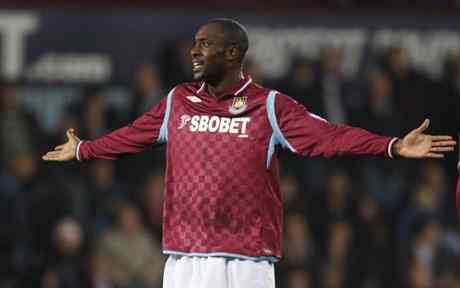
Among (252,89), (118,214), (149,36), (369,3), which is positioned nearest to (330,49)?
(369,3)

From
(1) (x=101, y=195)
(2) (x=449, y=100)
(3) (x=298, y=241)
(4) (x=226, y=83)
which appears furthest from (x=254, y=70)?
(4) (x=226, y=83)

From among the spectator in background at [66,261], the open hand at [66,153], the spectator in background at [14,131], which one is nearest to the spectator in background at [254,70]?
the spectator in background at [14,131]

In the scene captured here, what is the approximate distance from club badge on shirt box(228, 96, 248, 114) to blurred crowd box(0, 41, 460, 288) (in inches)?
175

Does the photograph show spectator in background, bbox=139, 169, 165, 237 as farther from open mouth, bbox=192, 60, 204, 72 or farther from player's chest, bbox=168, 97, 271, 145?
open mouth, bbox=192, 60, 204, 72

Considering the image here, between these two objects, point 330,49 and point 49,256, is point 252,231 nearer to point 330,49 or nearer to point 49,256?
point 49,256

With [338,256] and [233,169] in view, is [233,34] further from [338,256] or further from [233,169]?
[338,256]

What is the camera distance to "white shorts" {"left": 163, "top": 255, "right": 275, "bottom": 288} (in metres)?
7.04

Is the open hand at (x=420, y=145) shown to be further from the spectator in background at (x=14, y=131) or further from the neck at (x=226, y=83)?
the spectator in background at (x=14, y=131)

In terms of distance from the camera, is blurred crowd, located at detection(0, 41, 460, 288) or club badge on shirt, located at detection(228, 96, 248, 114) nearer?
club badge on shirt, located at detection(228, 96, 248, 114)

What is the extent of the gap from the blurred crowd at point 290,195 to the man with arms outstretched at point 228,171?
4.29 metres

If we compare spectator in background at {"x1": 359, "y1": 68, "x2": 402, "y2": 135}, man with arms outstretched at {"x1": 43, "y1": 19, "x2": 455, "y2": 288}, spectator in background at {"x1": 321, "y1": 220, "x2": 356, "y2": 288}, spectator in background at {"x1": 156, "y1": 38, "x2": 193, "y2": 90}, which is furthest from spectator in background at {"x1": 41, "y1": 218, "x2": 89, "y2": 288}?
man with arms outstretched at {"x1": 43, "y1": 19, "x2": 455, "y2": 288}

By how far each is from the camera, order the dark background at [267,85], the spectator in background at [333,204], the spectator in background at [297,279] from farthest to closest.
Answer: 1. the spectator in background at [333,204]
2. the dark background at [267,85]
3. the spectator in background at [297,279]

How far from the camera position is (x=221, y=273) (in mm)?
7039

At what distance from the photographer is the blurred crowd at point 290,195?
11.7 m
